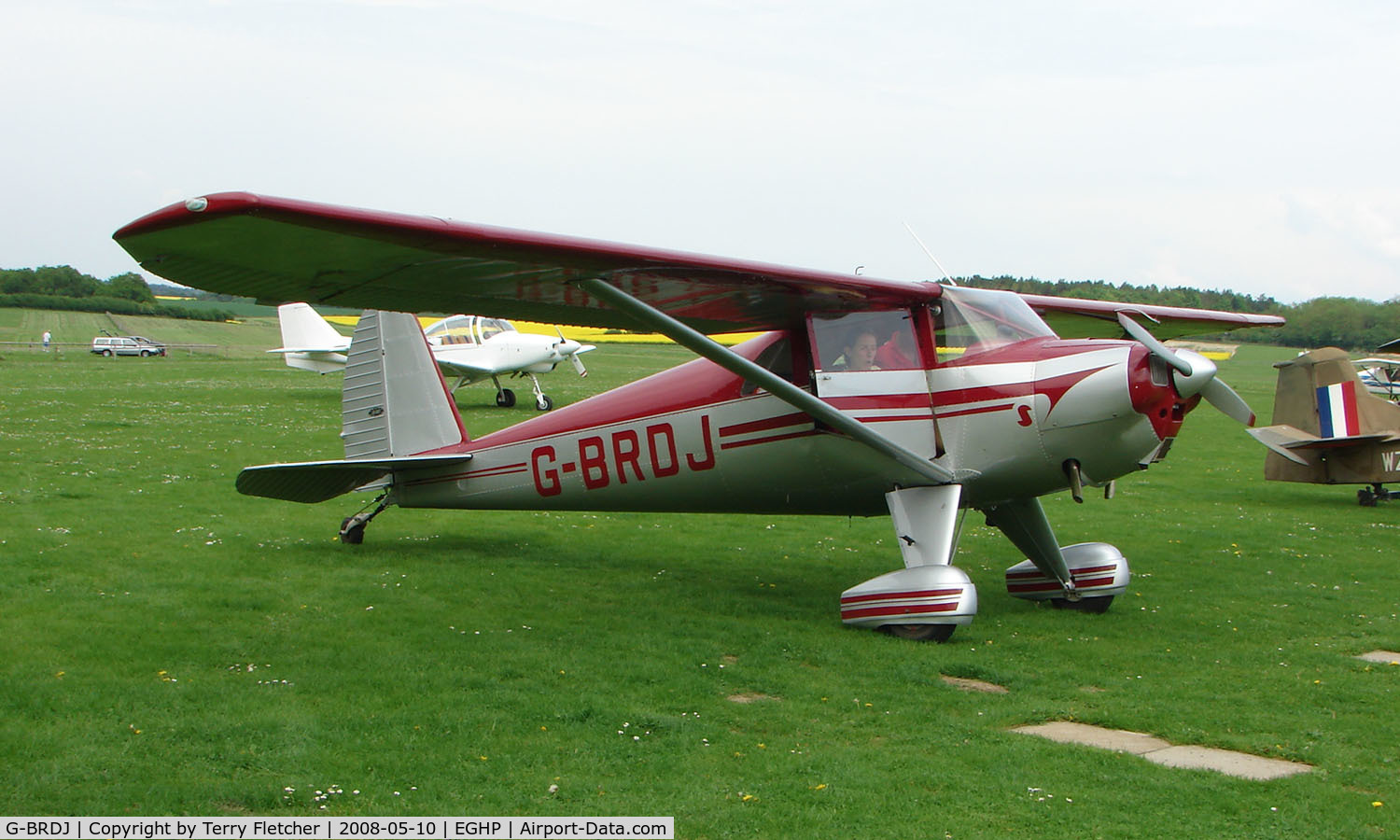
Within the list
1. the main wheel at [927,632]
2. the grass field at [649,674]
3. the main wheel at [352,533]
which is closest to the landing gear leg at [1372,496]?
the grass field at [649,674]

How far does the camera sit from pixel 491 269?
7.04 m

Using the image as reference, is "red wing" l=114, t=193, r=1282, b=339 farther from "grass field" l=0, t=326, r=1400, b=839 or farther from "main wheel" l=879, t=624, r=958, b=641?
"main wheel" l=879, t=624, r=958, b=641

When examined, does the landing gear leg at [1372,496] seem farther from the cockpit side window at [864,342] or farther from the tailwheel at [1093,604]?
the cockpit side window at [864,342]

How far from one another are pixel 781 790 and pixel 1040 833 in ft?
3.48

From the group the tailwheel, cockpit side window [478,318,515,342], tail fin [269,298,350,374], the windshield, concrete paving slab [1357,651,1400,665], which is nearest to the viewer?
concrete paving slab [1357,651,1400,665]

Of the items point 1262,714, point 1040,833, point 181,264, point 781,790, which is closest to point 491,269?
point 181,264

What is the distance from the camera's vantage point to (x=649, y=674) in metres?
6.65

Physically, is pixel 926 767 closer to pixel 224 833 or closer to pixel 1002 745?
pixel 1002 745

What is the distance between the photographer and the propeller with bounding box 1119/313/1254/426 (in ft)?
24.0

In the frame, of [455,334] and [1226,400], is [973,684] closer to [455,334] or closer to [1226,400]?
[1226,400]

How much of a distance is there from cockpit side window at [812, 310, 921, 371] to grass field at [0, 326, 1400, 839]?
195cm

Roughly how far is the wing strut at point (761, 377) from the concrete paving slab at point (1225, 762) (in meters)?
2.90

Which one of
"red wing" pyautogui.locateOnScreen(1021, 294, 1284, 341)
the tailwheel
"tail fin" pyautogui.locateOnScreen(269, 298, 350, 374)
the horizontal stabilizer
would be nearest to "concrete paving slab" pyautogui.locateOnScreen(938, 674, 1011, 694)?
the tailwheel

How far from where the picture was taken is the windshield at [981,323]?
815cm
